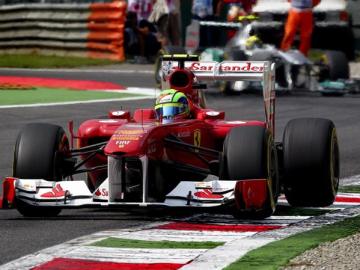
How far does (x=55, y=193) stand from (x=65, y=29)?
920 inches

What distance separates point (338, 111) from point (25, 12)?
1459 cm

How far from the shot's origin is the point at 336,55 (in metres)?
24.5

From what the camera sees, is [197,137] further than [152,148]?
Yes

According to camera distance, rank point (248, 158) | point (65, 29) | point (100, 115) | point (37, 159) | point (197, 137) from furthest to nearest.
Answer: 1. point (65, 29)
2. point (100, 115)
3. point (197, 137)
4. point (37, 159)
5. point (248, 158)

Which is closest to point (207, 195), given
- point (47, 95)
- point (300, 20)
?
point (47, 95)

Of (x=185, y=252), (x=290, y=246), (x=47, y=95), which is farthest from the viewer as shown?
(x=47, y=95)

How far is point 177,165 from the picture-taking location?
33.7 ft

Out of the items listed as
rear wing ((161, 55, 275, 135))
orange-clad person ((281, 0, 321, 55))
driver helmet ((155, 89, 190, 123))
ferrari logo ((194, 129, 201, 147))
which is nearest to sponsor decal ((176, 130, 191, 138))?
ferrari logo ((194, 129, 201, 147))

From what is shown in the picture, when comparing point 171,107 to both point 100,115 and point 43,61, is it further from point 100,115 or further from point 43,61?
point 43,61

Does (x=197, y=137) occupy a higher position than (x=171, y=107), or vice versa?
(x=171, y=107)

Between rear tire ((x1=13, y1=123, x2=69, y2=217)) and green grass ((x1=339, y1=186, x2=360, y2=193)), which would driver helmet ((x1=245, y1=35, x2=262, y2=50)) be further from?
rear tire ((x1=13, y1=123, x2=69, y2=217))

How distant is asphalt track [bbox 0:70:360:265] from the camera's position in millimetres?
9242

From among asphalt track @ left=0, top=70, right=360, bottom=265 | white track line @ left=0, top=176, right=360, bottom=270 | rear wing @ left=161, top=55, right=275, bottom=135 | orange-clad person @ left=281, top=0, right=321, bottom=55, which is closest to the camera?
white track line @ left=0, top=176, right=360, bottom=270

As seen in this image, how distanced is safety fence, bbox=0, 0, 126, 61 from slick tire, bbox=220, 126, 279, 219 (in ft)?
72.2
